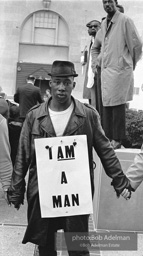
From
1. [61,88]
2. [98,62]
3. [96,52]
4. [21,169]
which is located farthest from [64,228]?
[96,52]

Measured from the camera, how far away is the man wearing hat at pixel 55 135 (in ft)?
11.6

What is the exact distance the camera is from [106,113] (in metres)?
5.70

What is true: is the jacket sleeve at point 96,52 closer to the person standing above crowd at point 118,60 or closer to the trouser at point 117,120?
the person standing above crowd at point 118,60

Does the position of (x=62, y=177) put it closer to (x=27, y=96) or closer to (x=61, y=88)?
(x=61, y=88)

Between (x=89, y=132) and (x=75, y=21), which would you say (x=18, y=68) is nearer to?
(x=75, y=21)

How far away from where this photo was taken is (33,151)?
3.56 meters

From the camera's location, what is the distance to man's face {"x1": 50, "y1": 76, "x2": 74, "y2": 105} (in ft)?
11.6

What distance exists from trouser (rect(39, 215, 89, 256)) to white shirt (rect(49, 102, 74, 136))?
2.39 ft

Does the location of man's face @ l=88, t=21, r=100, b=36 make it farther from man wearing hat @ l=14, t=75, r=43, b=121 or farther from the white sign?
the white sign

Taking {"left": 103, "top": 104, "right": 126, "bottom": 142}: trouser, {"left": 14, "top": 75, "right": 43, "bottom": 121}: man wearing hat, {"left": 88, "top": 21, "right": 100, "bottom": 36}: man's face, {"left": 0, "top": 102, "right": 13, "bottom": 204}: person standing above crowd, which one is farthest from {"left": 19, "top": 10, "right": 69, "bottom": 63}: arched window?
{"left": 0, "top": 102, "right": 13, "bottom": 204}: person standing above crowd

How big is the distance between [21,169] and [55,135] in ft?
1.33

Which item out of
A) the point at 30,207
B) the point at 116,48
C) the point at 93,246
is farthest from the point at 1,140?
the point at 116,48

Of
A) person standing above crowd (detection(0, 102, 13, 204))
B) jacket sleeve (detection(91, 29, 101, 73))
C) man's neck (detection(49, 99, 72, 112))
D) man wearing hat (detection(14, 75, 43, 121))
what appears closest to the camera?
man's neck (detection(49, 99, 72, 112))

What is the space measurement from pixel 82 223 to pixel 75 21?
26515mm
